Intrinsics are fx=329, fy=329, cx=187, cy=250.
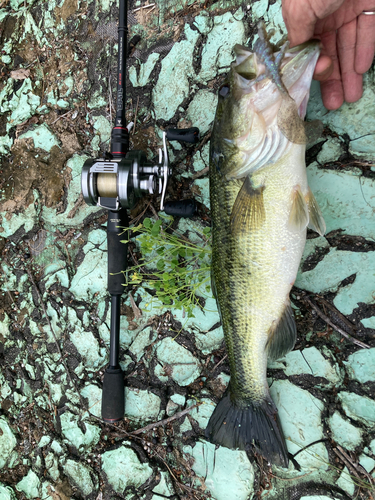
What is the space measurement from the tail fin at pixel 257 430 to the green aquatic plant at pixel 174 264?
676 mm

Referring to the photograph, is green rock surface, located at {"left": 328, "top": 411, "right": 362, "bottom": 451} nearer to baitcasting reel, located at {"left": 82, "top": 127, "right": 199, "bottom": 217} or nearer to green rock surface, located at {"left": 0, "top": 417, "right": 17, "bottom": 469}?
baitcasting reel, located at {"left": 82, "top": 127, "right": 199, "bottom": 217}

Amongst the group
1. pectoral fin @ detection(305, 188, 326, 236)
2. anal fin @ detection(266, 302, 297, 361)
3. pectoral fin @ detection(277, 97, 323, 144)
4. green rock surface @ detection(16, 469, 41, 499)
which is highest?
pectoral fin @ detection(277, 97, 323, 144)

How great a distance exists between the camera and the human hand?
1678 mm

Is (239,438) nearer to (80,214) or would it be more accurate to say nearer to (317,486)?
(317,486)

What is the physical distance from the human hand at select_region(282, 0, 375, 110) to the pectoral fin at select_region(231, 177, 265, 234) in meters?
0.73

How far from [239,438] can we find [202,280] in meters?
0.98

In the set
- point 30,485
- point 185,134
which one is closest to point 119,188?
point 185,134

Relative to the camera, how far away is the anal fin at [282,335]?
6.04 ft

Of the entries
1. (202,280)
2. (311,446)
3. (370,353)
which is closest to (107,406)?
(202,280)

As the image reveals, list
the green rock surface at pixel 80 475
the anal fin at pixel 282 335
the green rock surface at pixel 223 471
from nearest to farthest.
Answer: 1. the anal fin at pixel 282 335
2. the green rock surface at pixel 223 471
3. the green rock surface at pixel 80 475

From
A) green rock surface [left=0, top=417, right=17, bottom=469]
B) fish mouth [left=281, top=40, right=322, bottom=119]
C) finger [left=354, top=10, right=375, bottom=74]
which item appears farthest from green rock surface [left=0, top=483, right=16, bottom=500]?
finger [left=354, top=10, right=375, bottom=74]

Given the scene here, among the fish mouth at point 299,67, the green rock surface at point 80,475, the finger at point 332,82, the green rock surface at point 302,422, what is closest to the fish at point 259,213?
the fish mouth at point 299,67

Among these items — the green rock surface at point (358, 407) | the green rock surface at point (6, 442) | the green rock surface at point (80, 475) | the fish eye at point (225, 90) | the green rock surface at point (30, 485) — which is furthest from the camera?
the green rock surface at point (6, 442)

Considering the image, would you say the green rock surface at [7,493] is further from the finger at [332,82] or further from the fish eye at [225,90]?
the finger at [332,82]
